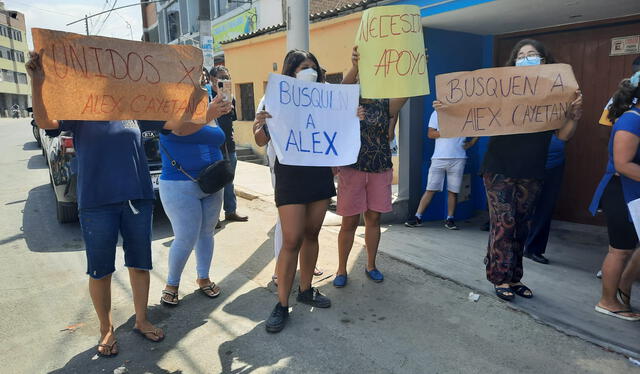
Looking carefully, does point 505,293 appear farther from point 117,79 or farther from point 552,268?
point 117,79

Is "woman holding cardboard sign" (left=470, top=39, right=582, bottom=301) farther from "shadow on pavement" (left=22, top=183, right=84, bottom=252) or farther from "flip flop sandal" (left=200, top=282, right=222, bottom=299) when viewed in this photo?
"shadow on pavement" (left=22, top=183, right=84, bottom=252)

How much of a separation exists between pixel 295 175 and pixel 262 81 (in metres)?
8.57

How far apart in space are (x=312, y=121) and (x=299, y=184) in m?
0.43

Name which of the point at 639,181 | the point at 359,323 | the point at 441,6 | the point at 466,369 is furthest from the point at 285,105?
the point at 441,6

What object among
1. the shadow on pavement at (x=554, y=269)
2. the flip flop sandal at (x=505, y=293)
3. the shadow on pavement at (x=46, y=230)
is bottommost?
the shadow on pavement at (x=554, y=269)

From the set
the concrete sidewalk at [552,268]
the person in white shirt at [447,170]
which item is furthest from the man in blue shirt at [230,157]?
the person in white shirt at [447,170]

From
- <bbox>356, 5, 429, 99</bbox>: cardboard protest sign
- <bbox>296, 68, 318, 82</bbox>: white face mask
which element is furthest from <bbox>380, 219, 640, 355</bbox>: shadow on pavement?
<bbox>296, 68, 318, 82</bbox>: white face mask

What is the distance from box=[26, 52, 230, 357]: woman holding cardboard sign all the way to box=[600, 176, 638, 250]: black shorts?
2804 millimetres

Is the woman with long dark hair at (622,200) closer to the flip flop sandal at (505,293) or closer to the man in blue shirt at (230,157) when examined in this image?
the flip flop sandal at (505,293)

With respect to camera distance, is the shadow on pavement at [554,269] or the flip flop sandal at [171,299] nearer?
the shadow on pavement at [554,269]

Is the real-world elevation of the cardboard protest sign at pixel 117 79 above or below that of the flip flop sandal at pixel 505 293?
above

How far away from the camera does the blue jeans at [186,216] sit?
3.12 metres

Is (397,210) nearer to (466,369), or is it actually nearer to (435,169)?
(435,169)

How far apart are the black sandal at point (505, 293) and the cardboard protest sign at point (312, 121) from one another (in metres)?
1.63
